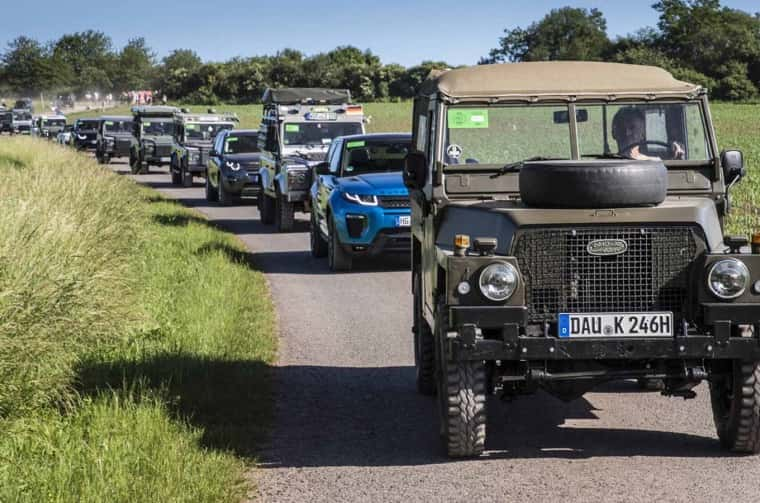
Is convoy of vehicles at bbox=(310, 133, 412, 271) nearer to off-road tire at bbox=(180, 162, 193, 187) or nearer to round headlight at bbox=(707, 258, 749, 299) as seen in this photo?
round headlight at bbox=(707, 258, 749, 299)

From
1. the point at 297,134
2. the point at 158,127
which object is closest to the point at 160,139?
the point at 158,127

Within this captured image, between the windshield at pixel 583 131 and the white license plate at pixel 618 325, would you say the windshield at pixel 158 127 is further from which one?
the white license plate at pixel 618 325

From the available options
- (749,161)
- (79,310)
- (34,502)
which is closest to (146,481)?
(34,502)

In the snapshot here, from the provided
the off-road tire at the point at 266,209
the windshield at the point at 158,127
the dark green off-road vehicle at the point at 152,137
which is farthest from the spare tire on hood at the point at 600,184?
the windshield at the point at 158,127

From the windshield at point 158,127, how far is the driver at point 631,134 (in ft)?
122

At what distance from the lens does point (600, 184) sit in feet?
21.9

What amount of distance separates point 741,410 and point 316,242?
Result: 1186cm

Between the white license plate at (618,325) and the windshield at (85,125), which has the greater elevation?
the white license plate at (618,325)

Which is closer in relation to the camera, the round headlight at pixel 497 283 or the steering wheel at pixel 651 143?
the round headlight at pixel 497 283

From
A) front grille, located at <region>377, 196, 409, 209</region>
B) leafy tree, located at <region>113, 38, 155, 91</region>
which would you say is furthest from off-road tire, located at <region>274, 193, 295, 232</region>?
leafy tree, located at <region>113, 38, 155, 91</region>

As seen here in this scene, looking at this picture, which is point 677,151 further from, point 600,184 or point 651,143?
point 600,184

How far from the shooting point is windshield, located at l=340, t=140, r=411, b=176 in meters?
16.9

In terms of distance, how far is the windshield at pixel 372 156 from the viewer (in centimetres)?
1691

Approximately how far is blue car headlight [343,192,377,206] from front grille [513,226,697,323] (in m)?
9.24
